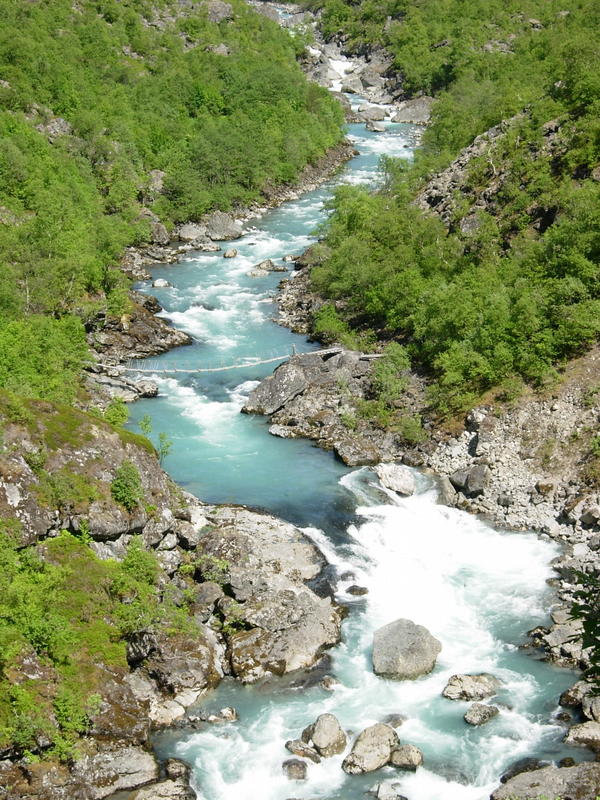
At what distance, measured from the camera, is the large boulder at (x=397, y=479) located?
131 feet

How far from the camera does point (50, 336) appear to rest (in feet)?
149

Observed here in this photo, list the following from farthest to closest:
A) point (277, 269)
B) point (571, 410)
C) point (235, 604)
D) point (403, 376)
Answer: point (277, 269) → point (403, 376) → point (571, 410) → point (235, 604)

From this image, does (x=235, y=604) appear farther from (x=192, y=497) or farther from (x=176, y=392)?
(x=176, y=392)

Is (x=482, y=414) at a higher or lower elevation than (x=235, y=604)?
higher

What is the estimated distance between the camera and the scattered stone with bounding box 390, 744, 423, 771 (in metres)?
25.0

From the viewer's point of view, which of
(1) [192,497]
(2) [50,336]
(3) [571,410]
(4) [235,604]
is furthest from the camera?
(2) [50,336]

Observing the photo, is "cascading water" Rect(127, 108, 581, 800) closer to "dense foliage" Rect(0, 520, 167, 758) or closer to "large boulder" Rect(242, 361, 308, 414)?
"large boulder" Rect(242, 361, 308, 414)

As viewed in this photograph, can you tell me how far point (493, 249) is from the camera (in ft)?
176

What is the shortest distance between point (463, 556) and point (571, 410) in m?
10.6

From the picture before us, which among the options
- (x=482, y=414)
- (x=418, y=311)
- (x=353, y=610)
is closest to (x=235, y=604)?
(x=353, y=610)

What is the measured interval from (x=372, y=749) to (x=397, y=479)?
16.7 meters

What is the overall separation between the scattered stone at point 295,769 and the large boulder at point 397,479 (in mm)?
16835

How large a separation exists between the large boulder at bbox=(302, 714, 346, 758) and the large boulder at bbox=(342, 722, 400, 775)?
0.48 metres

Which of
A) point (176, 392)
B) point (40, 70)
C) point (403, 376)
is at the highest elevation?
point (40, 70)
